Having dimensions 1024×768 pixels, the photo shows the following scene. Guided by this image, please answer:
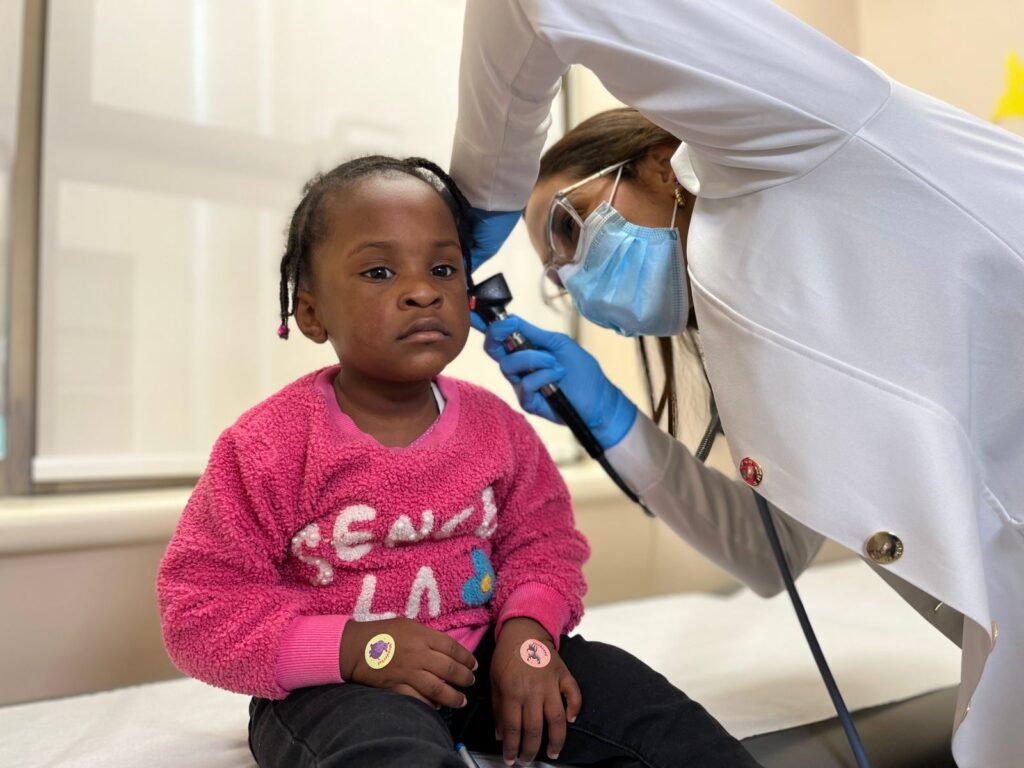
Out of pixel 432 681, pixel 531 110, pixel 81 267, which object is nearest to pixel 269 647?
pixel 432 681

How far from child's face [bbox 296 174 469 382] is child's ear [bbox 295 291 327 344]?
2 centimetres

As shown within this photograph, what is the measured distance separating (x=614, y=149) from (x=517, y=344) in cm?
32

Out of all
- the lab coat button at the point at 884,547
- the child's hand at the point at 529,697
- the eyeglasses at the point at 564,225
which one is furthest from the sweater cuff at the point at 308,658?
the eyeglasses at the point at 564,225

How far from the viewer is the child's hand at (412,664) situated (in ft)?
2.71

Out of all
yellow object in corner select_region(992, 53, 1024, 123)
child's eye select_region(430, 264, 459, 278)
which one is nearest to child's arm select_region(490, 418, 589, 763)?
child's eye select_region(430, 264, 459, 278)

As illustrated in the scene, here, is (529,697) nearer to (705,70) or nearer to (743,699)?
(743,699)

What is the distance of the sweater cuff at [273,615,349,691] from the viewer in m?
0.83

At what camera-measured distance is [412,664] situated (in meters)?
0.83

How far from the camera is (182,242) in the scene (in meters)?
1.70

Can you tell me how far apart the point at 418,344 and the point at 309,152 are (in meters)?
1.06

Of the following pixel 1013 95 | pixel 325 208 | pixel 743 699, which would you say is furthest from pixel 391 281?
pixel 1013 95

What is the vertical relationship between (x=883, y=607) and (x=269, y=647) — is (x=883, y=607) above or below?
below

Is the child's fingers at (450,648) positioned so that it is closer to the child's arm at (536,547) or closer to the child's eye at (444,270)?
the child's arm at (536,547)

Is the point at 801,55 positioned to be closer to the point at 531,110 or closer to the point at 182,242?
the point at 531,110
